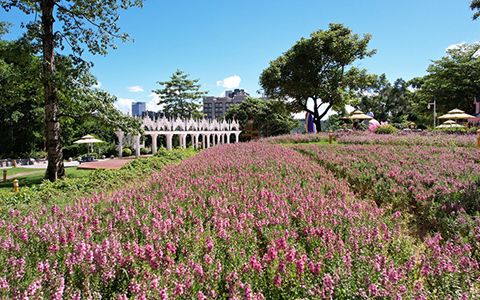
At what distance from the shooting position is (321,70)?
77.4 feet

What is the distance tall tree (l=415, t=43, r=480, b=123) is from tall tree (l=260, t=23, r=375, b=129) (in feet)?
42.7

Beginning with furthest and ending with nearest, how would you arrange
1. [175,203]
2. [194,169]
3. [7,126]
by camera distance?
[7,126] < [194,169] < [175,203]

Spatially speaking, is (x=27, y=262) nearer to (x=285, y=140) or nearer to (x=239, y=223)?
(x=239, y=223)

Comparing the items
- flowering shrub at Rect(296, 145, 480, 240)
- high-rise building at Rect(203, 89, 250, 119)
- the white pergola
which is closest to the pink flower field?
flowering shrub at Rect(296, 145, 480, 240)

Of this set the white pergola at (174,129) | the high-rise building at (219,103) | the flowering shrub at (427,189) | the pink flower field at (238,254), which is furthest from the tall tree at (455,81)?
the high-rise building at (219,103)

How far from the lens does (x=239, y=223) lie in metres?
2.72

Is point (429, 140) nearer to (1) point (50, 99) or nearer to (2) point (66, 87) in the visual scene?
(2) point (66, 87)

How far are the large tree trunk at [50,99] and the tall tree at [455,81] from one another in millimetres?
35266

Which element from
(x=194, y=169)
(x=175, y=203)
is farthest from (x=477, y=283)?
(x=194, y=169)

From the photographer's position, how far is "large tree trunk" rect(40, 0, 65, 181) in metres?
9.41

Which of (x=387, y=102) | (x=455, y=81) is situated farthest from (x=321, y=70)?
(x=387, y=102)

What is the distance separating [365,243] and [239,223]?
129 centimetres

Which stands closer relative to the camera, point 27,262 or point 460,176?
point 27,262

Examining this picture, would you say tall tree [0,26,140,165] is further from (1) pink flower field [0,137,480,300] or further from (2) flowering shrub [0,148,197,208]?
(1) pink flower field [0,137,480,300]
